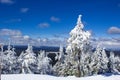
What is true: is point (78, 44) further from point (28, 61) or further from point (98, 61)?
point (28, 61)

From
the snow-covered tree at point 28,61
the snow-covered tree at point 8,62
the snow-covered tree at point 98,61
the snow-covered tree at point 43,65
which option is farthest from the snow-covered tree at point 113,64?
the snow-covered tree at point 8,62

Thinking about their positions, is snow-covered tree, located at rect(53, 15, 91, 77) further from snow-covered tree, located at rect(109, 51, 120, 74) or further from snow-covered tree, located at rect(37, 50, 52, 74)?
snow-covered tree, located at rect(109, 51, 120, 74)

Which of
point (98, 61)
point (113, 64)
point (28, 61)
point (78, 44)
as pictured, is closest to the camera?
point (78, 44)

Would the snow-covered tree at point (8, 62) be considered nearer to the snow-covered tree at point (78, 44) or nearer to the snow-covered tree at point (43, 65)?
the snow-covered tree at point (43, 65)

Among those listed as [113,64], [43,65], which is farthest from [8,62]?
[113,64]

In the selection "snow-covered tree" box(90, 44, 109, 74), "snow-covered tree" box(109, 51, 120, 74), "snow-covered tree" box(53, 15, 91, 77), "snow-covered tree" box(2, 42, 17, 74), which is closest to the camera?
"snow-covered tree" box(53, 15, 91, 77)

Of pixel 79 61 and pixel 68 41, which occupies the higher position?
pixel 68 41

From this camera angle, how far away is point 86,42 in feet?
139

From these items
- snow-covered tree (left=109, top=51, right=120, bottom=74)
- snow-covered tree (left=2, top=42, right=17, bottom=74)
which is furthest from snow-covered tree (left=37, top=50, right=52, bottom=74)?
snow-covered tree (left=109, top=51, right=120, bottom=74)

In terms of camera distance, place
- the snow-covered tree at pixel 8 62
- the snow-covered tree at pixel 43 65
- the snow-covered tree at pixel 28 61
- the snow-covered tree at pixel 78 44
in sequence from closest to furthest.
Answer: the snow-covered tree at pixel 78 44, the snow-covered tree at pixel 28 61, the snow-covered tree at pixel 8 62, the snow-covered tree at pixel 43 65

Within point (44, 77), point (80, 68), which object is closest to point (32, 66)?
point (80, 68)

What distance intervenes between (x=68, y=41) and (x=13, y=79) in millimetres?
14555

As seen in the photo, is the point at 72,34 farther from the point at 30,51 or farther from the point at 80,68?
the point at 30,51

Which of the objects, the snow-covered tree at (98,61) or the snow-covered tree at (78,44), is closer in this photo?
the snow-covered tree at (78,44)
